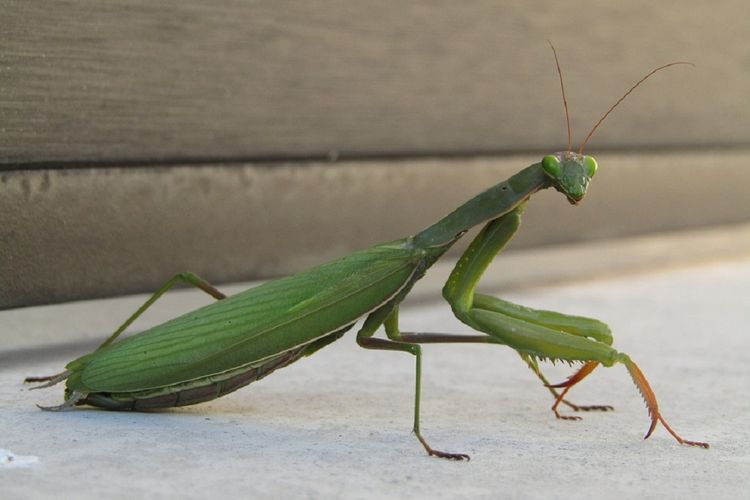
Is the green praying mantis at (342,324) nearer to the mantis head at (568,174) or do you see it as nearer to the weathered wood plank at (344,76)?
the mantis head at (568,174)

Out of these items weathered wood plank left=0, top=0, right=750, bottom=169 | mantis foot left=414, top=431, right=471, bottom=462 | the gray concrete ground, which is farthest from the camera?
weathered wood plank left=0, top=0, right=750, bottom=169

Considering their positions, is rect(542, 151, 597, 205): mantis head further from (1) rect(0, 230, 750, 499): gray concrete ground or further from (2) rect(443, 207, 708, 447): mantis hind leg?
(1) rect(0, 230, 750, 499): gray concrete ground

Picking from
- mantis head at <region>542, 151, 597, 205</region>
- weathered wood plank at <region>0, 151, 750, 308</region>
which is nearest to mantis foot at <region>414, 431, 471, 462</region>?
mantis head at <region>542, 151, 597, 205</region>

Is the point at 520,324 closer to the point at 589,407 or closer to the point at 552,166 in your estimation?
the point at 552,166

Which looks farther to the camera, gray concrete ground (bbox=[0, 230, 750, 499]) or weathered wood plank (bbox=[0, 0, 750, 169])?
weathered wood plank (bbox=[0, 0, 750, 169])

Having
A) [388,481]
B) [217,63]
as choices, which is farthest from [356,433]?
[217,63]

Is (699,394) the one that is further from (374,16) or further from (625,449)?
(374,16)

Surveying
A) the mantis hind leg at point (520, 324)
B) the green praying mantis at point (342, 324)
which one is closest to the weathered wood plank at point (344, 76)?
the green praying mantis at point (342, 324)

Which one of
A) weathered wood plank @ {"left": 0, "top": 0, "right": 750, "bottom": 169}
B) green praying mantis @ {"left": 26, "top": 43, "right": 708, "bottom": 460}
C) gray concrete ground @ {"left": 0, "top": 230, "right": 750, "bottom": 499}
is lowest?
gray concrete ground @ {"left": 0, "top": 230, "right": 750, "bottom": 499}
